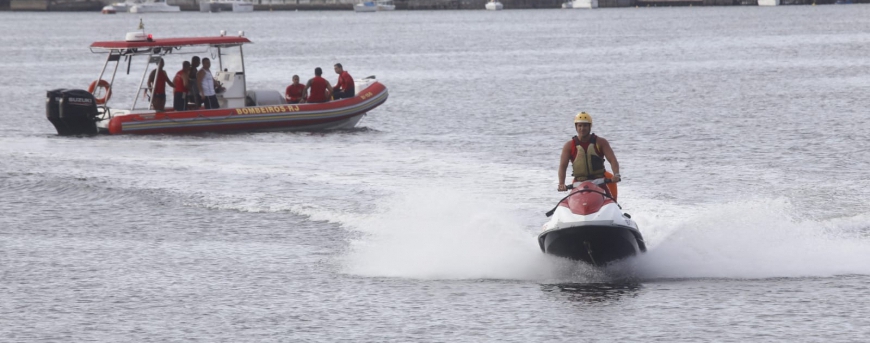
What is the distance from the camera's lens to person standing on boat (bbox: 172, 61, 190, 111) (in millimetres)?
28766

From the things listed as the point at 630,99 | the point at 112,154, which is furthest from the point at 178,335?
the point at 630,99

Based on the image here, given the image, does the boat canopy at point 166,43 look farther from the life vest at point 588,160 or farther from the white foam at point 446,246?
the life vest at point 588,160

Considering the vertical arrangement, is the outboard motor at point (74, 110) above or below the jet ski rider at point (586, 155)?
below

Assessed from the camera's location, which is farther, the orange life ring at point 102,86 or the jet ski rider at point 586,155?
the orange life ring at point 102,86

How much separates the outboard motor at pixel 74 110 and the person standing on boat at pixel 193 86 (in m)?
2.17

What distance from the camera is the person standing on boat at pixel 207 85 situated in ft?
93.9

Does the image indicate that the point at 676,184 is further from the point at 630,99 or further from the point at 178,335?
the point at 630,99

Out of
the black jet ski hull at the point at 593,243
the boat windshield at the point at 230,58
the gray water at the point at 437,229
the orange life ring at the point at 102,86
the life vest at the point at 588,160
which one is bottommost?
the gray water at the point at 437,229

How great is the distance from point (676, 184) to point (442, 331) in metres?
10.4

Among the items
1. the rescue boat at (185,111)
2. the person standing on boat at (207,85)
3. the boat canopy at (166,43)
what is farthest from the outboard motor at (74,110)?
the person standing on boat at (207,85)

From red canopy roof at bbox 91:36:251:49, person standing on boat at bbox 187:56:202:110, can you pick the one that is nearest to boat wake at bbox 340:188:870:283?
person standing on boat at bbox 187:56:202:110

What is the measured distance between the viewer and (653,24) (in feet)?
469

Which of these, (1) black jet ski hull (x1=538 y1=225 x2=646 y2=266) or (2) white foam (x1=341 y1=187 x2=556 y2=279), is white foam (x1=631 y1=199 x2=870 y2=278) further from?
(2) white foam (x1=341 y1=187 x2=556 y2=279)

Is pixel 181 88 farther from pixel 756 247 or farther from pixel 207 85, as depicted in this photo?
pixel 756 247
